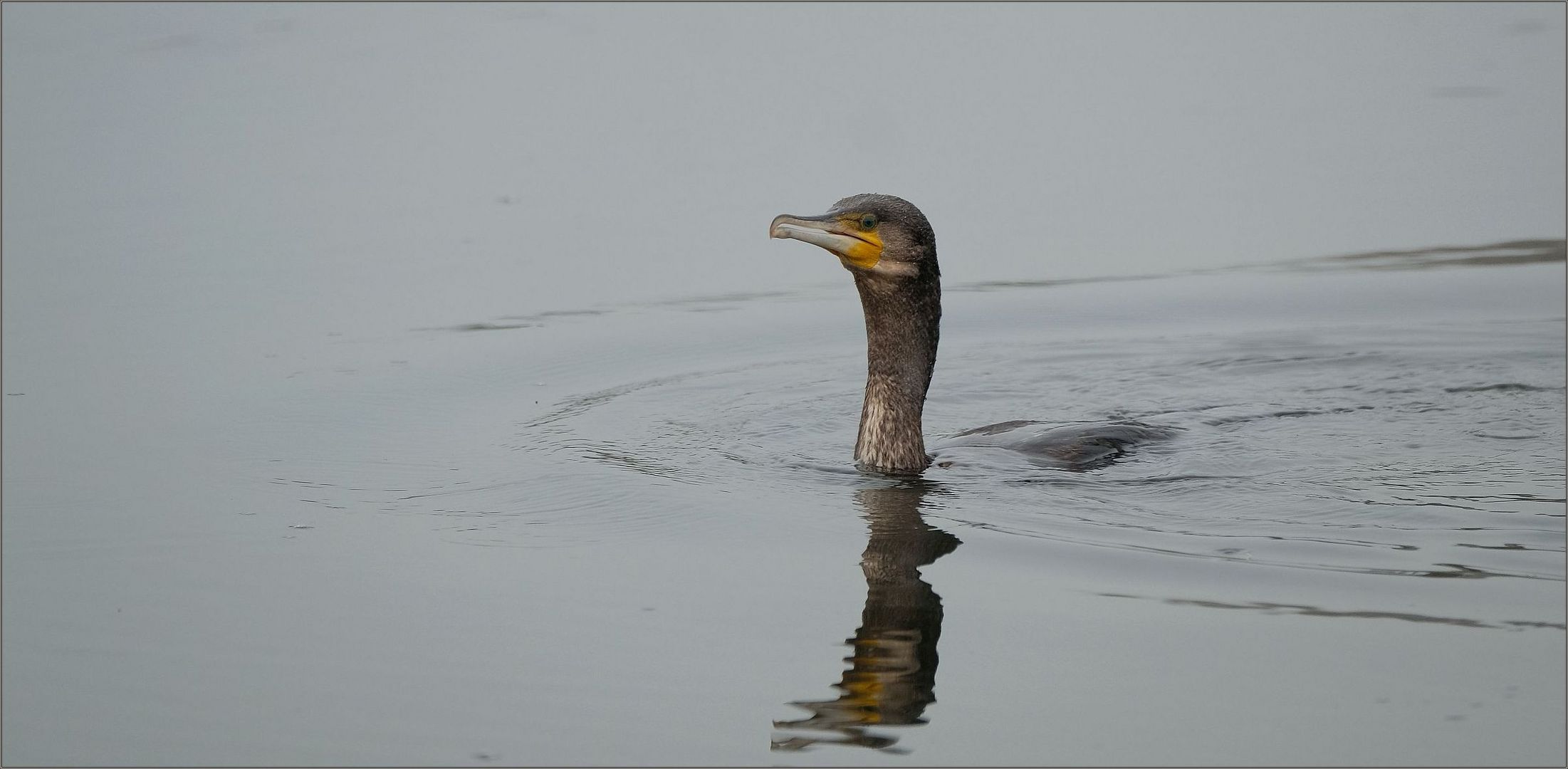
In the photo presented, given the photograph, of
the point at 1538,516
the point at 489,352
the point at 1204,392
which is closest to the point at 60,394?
the point at 489,352

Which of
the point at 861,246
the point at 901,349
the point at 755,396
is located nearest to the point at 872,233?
the point at 861,246

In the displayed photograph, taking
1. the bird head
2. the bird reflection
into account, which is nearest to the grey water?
the bird reflection

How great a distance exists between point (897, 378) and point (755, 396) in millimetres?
1644

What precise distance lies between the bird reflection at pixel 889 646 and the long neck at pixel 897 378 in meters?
0.63

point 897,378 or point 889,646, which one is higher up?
point 897,378

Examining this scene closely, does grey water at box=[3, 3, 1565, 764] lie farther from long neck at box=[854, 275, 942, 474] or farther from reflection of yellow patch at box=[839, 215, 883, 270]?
reflection of yellow patch at box=[839, 215, 883, 270]

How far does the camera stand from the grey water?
4.87 m

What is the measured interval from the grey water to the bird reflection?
0.7 inches

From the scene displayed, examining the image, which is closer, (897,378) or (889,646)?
(889,646)

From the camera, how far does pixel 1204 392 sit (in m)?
9.16

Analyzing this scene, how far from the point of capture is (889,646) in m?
5.19

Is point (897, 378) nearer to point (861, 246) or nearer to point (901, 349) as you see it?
point (901, 349)

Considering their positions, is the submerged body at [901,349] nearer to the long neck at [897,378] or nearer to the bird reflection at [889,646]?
the long neck at [897,378]

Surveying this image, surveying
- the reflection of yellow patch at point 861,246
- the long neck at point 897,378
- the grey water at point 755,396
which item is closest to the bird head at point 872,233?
the reflection of yellow patch at point 861,246
